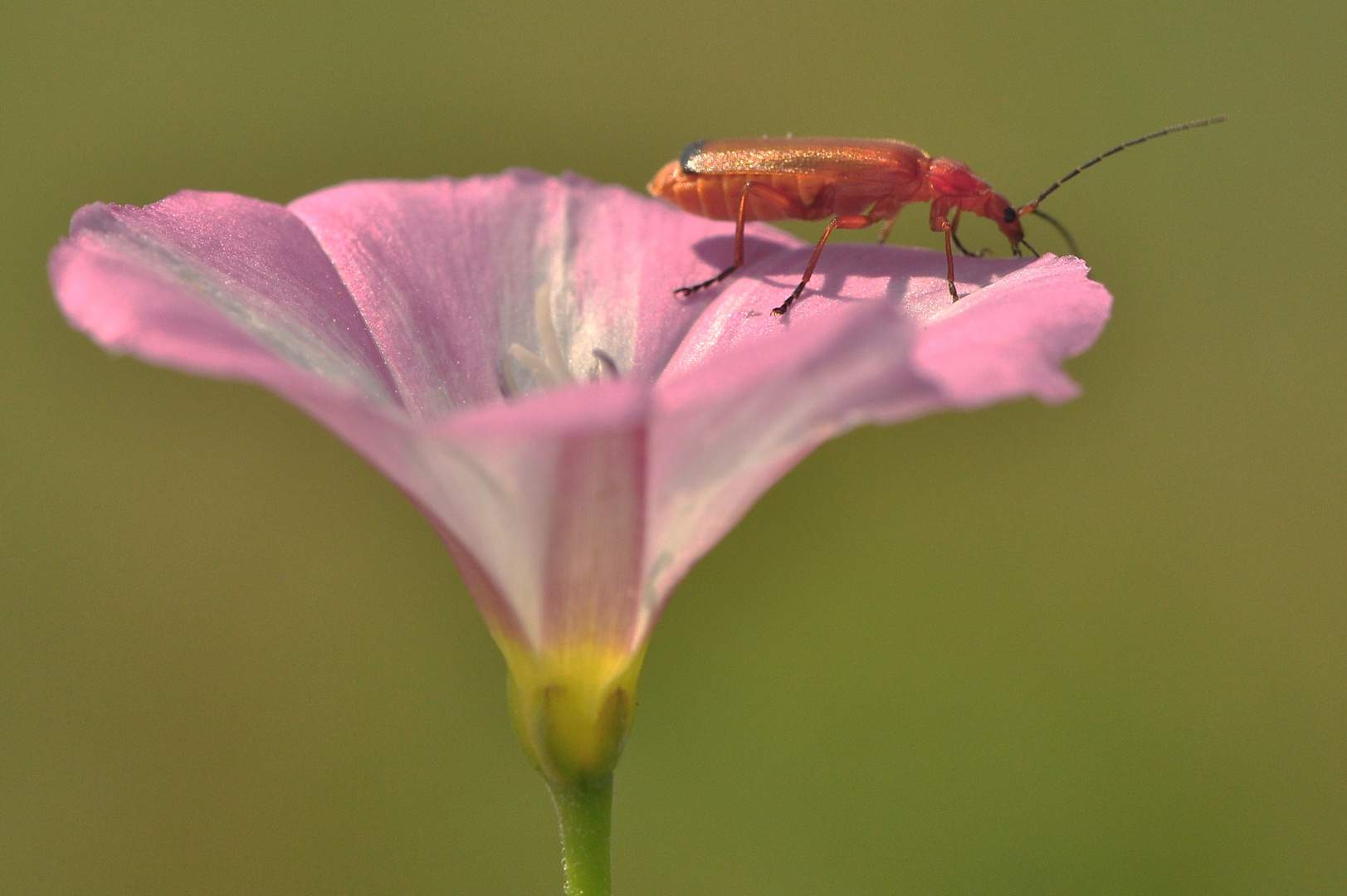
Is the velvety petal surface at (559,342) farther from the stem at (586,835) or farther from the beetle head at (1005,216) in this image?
the beetle head at (1005,216)

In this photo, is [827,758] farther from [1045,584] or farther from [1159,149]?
[1159,149]

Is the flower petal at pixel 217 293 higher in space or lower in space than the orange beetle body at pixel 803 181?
higher

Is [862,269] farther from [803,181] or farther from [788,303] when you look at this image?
[803,181]

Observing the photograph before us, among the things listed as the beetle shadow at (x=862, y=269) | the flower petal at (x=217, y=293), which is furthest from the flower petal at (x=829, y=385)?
the flower petal at (x=217, y=293)

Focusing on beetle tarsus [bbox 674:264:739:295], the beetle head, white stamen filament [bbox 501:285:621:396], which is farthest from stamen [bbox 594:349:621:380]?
the beetle head

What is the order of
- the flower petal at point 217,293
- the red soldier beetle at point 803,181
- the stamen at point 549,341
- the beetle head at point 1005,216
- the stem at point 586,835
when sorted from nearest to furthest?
the flower petal at point 217,293 < the stem at point 586,835 < the stamen at point 549,341 < the red soldier beetle at point 803,181 < the beetle head at point 1005,216
